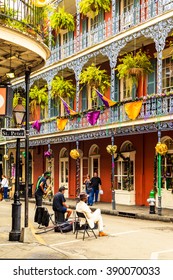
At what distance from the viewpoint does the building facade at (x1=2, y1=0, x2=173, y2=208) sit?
2131cm

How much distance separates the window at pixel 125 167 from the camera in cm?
2497

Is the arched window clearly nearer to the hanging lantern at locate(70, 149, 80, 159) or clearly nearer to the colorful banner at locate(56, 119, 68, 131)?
the hanging lantern at locate(70, 149, 80, 159)

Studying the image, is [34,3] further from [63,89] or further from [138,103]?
[63,89]

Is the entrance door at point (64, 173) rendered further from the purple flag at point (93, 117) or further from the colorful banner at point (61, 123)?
the purple flag at point (93, 117)

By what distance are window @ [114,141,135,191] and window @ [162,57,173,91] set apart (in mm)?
3619

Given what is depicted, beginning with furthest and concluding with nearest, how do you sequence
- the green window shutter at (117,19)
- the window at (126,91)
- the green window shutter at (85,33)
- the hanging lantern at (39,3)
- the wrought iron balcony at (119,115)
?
the green window shutter at (85,33) → the window at (126,91) → the green window shutter at (117,19) → the wrought iron balcony at (119,115) → the hanging lantern at (39,3)

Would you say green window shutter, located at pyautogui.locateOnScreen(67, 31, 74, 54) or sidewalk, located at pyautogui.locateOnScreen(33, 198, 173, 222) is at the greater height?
green window shutter, located at pyautogui.locateOnScreen(67, 31, 74, 54)

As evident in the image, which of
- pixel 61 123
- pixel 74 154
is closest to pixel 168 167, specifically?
pixel 74 154

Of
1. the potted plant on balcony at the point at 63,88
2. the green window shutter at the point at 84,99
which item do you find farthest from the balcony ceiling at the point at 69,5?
the green window shutter at the point at 84,99

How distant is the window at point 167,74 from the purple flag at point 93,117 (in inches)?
136

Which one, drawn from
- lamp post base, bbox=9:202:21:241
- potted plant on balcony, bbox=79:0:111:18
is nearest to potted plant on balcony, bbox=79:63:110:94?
potted plant on balcony, bbox=79:0:111:18

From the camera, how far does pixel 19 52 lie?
12773mm

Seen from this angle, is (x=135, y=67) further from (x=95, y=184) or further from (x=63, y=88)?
(x=63, y=88)
